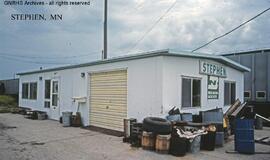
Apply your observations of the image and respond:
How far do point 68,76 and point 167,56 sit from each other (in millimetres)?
7270

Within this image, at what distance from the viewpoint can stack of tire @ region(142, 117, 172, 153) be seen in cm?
828

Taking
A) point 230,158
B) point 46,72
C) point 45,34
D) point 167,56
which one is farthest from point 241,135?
point 45,34

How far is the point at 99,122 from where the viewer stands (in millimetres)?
13172

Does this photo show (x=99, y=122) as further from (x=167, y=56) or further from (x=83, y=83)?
(x=167, y=56)

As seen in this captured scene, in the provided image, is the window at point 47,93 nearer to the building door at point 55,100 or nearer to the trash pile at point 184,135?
the building door at point 55,100

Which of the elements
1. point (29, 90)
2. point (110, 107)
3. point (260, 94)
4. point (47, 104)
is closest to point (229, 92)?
point (260, 94)

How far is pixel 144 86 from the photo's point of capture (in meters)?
10.7

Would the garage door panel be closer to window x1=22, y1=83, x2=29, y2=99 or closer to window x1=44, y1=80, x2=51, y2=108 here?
window x1=44, y1=80, x2=51, y2=108

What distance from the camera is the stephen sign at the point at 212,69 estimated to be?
38.9ft

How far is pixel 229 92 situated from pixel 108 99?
607 cm

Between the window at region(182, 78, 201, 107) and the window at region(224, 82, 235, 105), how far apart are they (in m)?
2.80

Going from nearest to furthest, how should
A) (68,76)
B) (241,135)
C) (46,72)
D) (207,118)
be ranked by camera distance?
1. (241,135)
2. (207,118)
3. (68,76)
4. (46,72)

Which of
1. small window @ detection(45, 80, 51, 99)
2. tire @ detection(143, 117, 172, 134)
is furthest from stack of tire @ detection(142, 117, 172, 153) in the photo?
small window @ detection(45, 80, 51, 99)

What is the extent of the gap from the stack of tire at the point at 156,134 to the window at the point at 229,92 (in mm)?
6154
